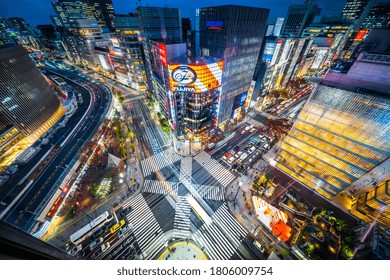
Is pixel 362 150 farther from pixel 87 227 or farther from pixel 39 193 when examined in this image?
pixel 39 193

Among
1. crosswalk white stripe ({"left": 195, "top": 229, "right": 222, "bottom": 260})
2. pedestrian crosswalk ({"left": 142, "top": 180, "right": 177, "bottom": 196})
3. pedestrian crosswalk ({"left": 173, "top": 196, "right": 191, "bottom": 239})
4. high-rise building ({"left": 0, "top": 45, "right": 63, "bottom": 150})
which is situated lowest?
crosswalk white stripe ({"left": 195, "top": 229, "right": 222, "bottom": 260})

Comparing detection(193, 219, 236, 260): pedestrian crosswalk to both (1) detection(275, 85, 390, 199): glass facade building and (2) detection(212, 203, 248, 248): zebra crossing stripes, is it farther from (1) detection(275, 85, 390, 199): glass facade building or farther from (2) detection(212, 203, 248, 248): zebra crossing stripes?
(1) detection(275, 85, 390, 199): glass facade building

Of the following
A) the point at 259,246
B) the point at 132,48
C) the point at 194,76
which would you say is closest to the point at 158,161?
the point at 194,76

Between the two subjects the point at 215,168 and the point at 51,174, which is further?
the point at 215,168

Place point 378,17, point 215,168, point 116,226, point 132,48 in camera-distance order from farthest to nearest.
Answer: point 378,17 < point 132,48 < point 215,168 < point 116,226

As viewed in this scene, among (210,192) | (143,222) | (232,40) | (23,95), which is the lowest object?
(143,222)

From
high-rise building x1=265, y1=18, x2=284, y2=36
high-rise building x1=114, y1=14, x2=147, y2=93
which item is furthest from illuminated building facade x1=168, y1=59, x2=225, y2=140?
high-rise building x1=265, y1=18, x2=284, y2=36

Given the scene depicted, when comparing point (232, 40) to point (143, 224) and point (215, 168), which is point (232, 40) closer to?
point (215, 168)
